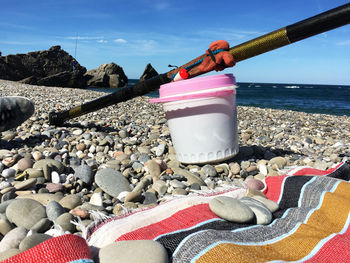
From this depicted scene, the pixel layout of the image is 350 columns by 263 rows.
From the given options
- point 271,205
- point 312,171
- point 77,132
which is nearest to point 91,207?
point 271,205

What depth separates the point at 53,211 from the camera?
1642 millimetres

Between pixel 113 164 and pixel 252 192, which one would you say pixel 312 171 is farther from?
pixel 113 164

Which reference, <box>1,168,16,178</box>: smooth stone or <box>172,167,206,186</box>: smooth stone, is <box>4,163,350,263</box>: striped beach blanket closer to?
<box>172,167,206,186</box>: smooth stone

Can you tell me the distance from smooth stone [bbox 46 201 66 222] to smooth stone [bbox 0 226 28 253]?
0.57ft

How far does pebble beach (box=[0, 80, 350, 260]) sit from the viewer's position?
162cm

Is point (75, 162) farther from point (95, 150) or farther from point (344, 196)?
point (344, 196)

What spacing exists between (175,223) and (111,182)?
2.89 feet

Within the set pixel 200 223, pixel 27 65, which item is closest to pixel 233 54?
pixel 200 223

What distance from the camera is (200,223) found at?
57.9 inches

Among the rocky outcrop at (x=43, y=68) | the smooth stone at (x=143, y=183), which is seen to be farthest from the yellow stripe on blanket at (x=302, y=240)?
the rocky outcrop at (x=43, y=68)

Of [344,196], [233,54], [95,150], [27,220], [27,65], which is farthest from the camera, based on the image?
[27,65]

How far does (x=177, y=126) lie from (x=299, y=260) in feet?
5.30

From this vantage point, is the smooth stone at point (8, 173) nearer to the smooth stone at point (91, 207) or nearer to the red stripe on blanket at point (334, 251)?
the smooth stone at point (91, 207)

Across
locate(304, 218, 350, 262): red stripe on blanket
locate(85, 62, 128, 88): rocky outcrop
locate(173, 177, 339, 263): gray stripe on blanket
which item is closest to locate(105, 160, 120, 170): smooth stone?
locate(173, 177, 339, 263): gray stripe on blanket
